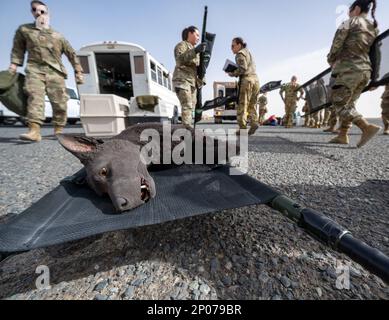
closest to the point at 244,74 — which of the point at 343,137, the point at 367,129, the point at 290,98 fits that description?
the point at 343,137

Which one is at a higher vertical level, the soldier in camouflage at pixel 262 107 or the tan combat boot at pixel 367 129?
the soldier in camouflage at pixel 262 107

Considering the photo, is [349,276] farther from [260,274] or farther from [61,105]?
[61,105]

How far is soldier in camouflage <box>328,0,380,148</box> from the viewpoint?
3.08m

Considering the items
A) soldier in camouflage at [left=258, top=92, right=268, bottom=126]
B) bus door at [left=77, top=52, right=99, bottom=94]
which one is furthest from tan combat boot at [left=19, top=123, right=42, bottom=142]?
soldier in camouflage at [left=258, top=92, right=268, bottom=126]

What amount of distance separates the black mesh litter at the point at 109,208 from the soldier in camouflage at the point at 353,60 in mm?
3146

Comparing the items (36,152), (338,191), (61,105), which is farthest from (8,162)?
(338,191)

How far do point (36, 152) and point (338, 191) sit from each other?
409cm

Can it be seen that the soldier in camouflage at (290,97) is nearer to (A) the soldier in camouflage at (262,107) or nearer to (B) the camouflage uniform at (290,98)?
(B) the camouflage uniform at (290,98)

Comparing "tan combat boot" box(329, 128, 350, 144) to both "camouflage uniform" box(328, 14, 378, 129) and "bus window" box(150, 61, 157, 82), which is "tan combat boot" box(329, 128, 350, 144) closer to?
"camouflage uniform" box(328, 14, 378, 129)

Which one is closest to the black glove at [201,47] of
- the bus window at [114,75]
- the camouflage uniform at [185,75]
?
the camouflage uniform at [185,75]

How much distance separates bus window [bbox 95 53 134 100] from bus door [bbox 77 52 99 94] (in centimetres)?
93

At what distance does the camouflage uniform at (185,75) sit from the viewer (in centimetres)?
364

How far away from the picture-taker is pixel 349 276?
73 cm

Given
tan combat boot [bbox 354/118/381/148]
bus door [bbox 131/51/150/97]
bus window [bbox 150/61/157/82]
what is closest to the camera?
tan combat boot [bbox 354/118/381/148]
